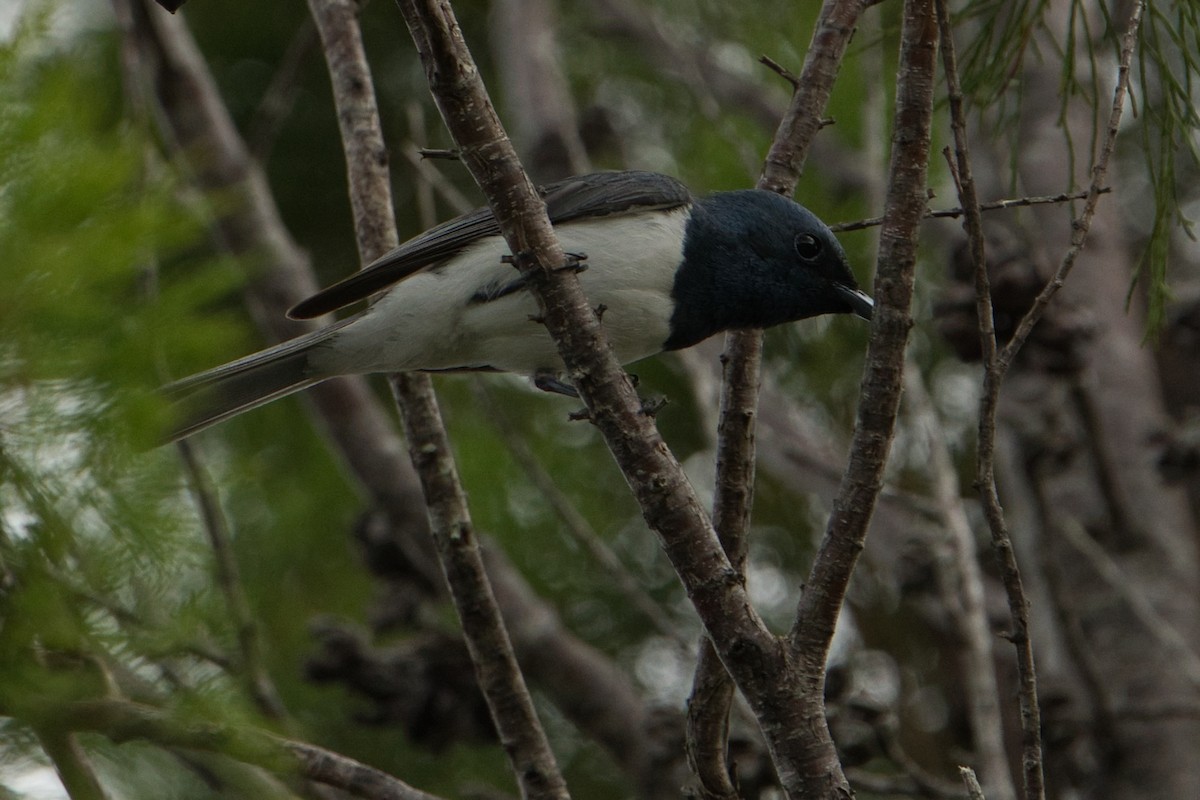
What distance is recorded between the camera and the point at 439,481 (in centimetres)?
306

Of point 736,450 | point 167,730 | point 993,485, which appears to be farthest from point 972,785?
point 167,730

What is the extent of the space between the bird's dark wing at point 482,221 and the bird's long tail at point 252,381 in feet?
0.31

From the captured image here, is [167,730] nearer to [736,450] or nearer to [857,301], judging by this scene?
[736,450]

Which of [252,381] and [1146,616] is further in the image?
[1146,616]

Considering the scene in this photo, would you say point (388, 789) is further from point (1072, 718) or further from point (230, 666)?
point (1072, 718)

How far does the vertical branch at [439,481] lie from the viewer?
2.87 m

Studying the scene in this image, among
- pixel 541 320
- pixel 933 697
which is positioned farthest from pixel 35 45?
pixel 933 697

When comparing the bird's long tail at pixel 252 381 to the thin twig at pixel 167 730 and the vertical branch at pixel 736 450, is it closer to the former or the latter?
the vertical branch at pixel 736 450

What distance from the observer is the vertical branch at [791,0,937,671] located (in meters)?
2.08

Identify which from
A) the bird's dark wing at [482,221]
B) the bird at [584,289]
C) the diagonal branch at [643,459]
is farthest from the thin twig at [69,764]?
the bird's dark wing at [482,221]

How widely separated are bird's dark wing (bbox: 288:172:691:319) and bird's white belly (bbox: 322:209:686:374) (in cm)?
3

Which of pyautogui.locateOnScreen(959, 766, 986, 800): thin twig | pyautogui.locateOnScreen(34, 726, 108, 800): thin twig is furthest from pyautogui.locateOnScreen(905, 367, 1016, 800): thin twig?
pyautogui.locateOnScreen(34, 726, 108, 800): thin twig

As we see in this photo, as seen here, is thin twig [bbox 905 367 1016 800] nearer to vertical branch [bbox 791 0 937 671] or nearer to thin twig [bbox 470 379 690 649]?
thin twig [bbox 470 379 690 649]

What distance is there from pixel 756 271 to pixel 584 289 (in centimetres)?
47
